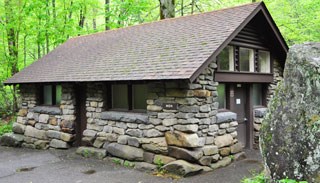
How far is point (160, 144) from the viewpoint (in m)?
7.47

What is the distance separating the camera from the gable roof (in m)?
7.36

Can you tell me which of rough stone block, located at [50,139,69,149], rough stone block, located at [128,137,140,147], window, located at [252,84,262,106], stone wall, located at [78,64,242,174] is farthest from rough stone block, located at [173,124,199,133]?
rough stone block, located at [50,139,69,149]

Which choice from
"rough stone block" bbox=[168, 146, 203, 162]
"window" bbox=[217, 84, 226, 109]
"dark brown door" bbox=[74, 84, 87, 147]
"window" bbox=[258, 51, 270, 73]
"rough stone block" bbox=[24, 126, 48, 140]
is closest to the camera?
"rough stone block" bbox=[168, 146, 203, 162]

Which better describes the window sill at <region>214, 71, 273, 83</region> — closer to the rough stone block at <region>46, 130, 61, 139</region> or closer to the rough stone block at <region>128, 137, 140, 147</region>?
the rough stone block at <region>128, 137, 140, 147</region>

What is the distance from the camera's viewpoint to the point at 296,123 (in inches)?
161

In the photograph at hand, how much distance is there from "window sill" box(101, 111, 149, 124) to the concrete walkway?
1.23 m

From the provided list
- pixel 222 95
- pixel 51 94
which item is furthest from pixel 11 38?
pixel 222 95

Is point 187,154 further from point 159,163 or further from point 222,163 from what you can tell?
point 222,163

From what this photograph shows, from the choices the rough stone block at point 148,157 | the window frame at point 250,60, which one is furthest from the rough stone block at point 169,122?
the window frame at point 250,60

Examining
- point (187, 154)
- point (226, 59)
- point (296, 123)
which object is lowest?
point (187, 154)

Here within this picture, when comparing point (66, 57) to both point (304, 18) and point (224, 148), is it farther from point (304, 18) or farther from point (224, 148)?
point (304, 18)

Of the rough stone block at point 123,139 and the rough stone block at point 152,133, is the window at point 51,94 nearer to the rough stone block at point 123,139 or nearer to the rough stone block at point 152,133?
the rough stone block at point 123,139

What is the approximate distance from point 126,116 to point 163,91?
1.36m

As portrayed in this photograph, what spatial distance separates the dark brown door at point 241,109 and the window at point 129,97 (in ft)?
9.09
